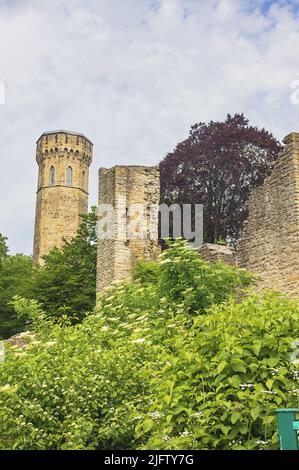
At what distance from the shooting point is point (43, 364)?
6125mm

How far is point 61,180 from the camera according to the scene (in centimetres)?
4769

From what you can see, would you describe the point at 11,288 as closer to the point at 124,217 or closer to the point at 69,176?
the point at 124,217

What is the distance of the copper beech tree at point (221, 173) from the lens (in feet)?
88.3

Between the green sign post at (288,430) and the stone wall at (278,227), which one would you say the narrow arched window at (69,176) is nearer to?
the stone wall at (278,227)

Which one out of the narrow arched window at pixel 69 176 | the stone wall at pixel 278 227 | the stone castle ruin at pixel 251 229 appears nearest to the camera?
the stone wall at pixel 278 227

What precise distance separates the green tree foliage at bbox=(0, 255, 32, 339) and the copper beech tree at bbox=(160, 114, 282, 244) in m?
7.57

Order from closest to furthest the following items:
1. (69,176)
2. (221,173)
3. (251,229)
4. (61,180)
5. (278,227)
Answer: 1. (278,227)
2. (251,229)
3. (221,173)
4. (61,180)
5. (69,176)

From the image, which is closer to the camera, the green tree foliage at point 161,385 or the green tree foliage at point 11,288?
the green tree foliage at point 161,385

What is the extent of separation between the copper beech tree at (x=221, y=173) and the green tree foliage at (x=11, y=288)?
7.57 metres

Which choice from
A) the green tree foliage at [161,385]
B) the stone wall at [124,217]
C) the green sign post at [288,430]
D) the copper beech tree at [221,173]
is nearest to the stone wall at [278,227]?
the stone wall at [124,217]

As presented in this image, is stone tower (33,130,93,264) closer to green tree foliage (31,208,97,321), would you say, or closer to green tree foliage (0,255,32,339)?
green tree foliage (0,255,32,339)

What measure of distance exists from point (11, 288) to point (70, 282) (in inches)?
229

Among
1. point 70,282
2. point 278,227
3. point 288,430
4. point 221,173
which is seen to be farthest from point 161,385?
point 221,173

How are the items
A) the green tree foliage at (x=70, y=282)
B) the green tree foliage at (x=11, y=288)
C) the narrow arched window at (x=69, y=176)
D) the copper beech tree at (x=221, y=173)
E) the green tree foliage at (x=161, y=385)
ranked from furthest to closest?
the narrow arched window at (x=69, y=176), the copper beech tree at (x=221, y=173), the green tree foliage at (x=11, y=288), the green tree foliage at (x=70, y=282), the green tree foliage at (x=161, y=385)
